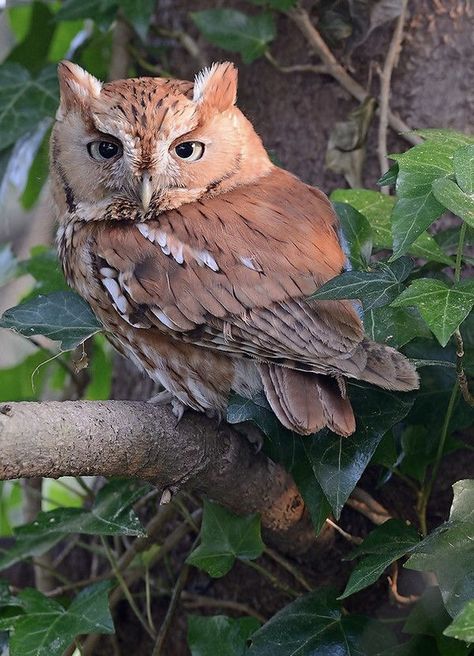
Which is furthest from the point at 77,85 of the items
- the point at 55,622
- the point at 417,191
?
the point at 55,622

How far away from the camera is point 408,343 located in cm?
189

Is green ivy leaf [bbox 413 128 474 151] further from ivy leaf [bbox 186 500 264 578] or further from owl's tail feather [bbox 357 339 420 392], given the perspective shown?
ivy leaf [bbox 186 500 264 578]

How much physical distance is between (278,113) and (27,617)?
1.47 metres

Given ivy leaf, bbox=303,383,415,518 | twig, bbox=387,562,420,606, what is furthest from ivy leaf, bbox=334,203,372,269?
twig, bbox=387,562,420,606

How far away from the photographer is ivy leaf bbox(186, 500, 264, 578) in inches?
74.2

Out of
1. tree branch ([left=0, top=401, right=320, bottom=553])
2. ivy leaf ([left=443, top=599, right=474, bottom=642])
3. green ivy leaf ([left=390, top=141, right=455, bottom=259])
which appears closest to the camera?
ivy leaf ([left=443, top=599, right=474, bottom=642])

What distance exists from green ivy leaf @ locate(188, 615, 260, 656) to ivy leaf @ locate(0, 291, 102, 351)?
0.61m

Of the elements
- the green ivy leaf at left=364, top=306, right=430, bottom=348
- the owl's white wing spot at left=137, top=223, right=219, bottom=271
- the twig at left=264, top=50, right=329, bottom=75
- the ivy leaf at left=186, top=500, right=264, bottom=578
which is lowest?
the ivy leaf at left=186, top=500, right=264, bottom=578

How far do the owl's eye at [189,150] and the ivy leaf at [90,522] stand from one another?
74 centimetres

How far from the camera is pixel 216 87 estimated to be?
2148 millimetres

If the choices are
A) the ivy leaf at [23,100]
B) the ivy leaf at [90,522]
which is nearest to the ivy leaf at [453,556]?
the ivy leaf at [90,522]

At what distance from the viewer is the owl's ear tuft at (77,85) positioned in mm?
2129

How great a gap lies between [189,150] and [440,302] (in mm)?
872

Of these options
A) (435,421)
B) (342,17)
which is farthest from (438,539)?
(342,17)
